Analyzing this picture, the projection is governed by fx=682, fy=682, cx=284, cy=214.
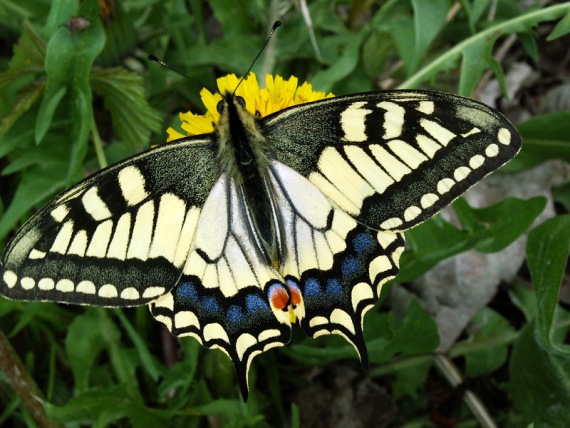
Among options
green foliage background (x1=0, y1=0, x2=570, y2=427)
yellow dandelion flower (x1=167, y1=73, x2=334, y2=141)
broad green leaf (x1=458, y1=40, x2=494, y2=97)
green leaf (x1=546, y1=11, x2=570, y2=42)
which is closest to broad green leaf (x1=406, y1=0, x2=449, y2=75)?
green foliage background (x1=0, y1=0, x2=570, y2=427)

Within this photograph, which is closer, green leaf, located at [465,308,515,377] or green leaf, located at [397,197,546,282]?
green leaf, located at [397,197,546,282]

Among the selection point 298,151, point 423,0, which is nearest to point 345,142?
point 298,151

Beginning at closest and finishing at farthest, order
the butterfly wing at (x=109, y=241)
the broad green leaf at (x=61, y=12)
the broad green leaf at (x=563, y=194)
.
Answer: the butterfly wing at (x=109, y=241) < the broad green leaf at (x=61, y=12) < the broad green leaf at (x=563, y=194)

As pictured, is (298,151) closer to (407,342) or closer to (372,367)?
(407,342)

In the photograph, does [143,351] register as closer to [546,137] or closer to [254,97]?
[254,97]

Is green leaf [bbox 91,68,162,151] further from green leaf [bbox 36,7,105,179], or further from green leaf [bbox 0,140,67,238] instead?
green leaf [bbox 0,140,67,238]

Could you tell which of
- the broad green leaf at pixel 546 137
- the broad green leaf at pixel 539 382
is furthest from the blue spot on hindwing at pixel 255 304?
the broad green leaf at pixel 546 137

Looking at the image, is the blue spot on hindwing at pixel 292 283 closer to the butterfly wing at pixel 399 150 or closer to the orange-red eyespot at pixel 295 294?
the orange-red eyespot at pixel 295 294
